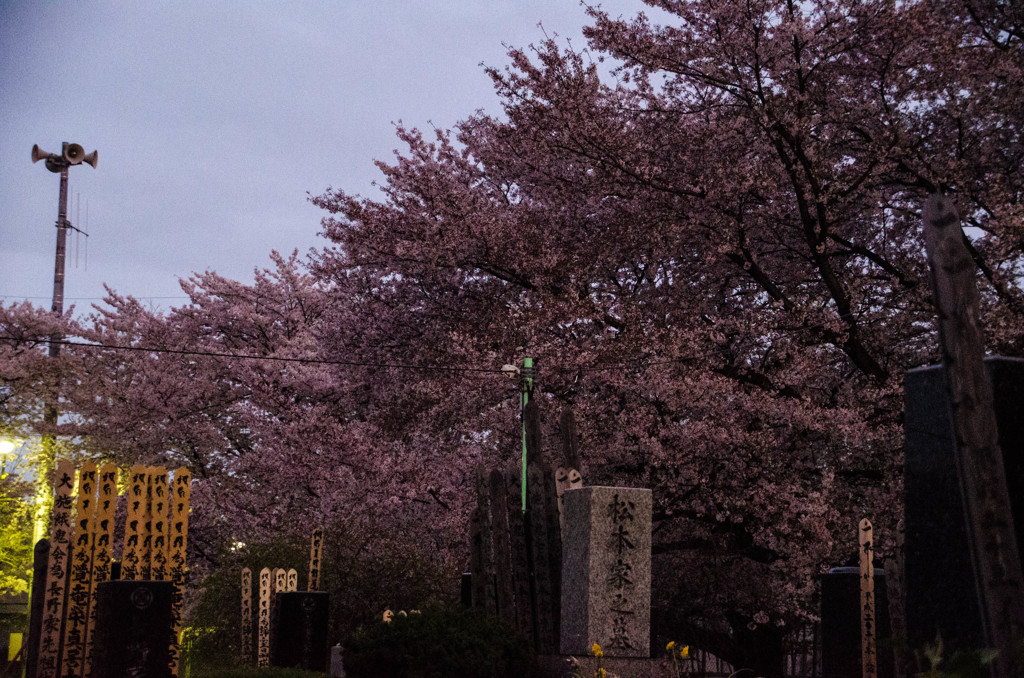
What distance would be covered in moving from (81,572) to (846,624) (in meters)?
9.56

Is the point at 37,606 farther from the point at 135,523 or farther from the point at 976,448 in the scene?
the point at 976,448

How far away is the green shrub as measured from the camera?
920cm

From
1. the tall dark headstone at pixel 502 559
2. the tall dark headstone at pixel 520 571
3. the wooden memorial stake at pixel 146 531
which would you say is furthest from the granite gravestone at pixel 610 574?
the wooden memorial stake at pixel 146 531

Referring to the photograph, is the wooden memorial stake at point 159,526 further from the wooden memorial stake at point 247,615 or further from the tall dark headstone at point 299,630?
the wooden memorial stake at point 247,615

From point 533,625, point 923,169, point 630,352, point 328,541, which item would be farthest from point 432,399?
point 923,169

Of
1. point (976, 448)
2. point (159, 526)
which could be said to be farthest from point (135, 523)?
point (976, 448)

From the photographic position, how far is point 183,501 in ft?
38.9

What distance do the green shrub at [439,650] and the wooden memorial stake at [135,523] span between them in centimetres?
335

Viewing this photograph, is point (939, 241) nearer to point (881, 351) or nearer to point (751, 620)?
point (881, 351)

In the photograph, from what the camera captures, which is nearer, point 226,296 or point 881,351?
point 881,351

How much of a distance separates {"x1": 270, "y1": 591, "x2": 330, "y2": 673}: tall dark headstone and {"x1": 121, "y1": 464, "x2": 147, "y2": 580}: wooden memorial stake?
3178 mm

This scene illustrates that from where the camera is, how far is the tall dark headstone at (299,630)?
1434cm

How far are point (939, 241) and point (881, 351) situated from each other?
12760 millimetres

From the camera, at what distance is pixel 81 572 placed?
11.7 metres
